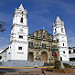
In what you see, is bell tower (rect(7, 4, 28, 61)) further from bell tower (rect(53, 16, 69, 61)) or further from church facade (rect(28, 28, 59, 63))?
bell tower (rect(53, 16, 69, 61))

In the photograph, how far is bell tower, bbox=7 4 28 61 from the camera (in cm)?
2676

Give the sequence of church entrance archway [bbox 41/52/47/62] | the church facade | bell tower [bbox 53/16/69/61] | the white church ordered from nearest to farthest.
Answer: the white church
the church facade
church entrance archway [bbox 41/52/47/62]
bell tower [bbox 53/16/69/61]

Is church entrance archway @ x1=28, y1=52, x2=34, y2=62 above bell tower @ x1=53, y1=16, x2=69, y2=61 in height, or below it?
below

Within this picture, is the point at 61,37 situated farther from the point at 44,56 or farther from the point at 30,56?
the point at 30,56

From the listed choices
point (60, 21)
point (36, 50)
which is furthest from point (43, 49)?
point (60, 21)

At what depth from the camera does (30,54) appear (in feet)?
100

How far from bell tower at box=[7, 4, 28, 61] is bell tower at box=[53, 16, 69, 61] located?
13.3m

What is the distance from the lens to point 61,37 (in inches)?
1437

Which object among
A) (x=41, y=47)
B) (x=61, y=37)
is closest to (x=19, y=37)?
(x=41, y=47)

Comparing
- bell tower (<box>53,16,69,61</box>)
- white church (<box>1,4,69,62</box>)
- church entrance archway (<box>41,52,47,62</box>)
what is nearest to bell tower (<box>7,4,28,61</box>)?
white church (<box>1,4,69,62</box>)

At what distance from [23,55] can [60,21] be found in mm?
21594

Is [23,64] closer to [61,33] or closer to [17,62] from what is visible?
[17,62]

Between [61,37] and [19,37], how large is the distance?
54.0ft

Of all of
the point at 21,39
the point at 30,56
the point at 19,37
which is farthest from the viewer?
the point at 30,56
